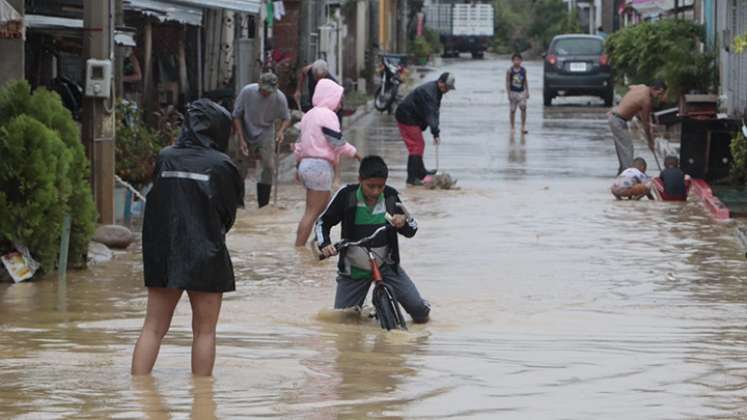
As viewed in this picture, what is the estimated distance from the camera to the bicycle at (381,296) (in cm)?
1079

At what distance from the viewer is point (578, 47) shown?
132 ft

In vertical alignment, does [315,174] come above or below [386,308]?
above

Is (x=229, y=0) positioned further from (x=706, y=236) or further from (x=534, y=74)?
(x=534, y=74)

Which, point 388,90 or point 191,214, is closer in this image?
point 191,214

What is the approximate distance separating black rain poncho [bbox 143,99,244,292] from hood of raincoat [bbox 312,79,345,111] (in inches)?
284

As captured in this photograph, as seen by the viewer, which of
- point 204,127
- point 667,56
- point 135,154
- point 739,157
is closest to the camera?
point 204,127

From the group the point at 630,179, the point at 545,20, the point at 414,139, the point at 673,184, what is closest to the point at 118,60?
the point at 414,139

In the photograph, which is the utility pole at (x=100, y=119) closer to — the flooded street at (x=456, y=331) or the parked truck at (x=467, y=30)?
the flooded street at (x=456, y=331)

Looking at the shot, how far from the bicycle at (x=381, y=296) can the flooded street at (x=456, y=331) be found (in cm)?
13

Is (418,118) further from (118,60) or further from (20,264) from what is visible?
(20,264)

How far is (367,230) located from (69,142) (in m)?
3.77

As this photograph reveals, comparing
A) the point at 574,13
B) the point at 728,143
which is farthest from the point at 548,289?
the point at 574,13

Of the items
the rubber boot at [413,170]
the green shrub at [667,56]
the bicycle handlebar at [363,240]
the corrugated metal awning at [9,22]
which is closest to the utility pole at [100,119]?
the corrugated metal awning at [9,22]

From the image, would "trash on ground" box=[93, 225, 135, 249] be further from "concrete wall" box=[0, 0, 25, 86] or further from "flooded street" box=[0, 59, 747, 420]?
"concrete wall" box=[0, 0, 25, 86]
